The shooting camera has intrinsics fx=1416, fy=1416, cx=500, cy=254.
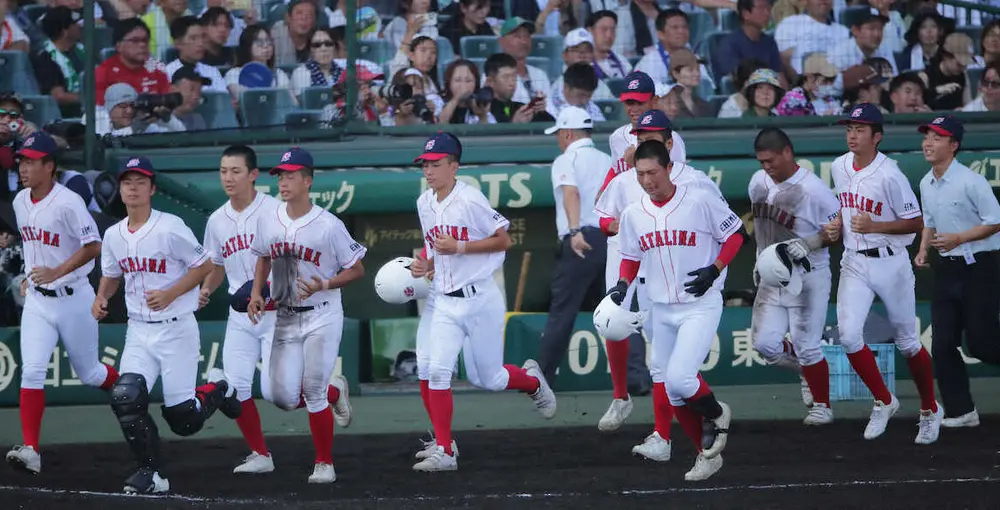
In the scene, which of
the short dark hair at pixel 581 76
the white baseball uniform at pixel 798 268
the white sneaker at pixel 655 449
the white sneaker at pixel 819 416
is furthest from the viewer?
the short dark hair at pixel 581 76

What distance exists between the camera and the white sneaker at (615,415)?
354 inches

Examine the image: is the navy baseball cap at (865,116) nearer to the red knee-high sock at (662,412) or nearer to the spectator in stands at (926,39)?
the red knee-high sock at (662,412)

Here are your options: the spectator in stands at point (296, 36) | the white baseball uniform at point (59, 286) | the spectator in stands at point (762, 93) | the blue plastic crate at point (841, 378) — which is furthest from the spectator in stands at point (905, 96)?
the white baseball uniform at point (59, 286)

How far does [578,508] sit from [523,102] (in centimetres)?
589

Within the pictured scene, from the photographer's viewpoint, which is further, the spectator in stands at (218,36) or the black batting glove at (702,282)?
the spectator in stands at (218,36)

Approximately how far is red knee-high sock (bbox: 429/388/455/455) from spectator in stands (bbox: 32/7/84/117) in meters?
5.07

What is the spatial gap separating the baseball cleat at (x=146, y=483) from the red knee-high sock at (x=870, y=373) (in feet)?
13.8

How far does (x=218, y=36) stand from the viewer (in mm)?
11477

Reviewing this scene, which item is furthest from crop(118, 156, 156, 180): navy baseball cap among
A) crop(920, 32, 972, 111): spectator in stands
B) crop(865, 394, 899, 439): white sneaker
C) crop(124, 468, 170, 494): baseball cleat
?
crop(920, 32, 972, 111): spectator in stands

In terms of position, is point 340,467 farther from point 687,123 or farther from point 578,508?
point 687,123

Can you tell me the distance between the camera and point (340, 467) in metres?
7.88

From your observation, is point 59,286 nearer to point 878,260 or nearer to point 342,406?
point 342,406

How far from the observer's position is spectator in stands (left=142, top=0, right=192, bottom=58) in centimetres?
1156

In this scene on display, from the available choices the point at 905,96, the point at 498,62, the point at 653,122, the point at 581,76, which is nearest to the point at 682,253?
the point at 653,122
